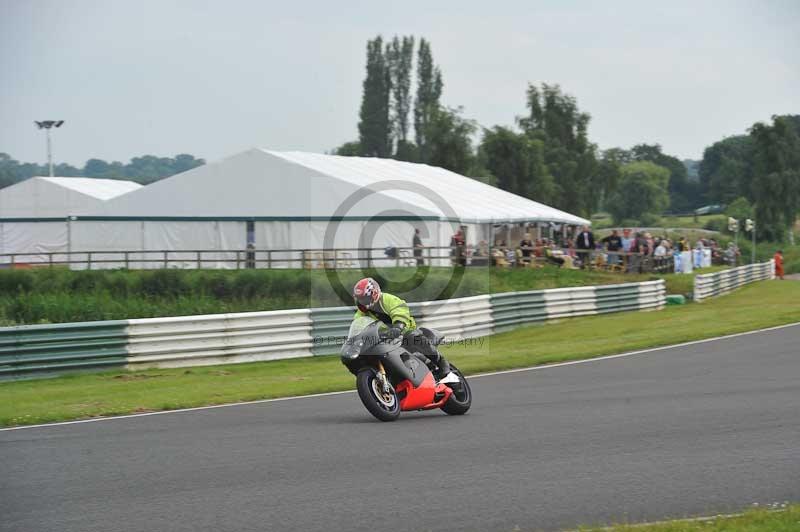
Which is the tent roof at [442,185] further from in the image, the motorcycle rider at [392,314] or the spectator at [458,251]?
the motorcycle rider at [392,314]

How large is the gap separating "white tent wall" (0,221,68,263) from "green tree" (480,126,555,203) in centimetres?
3718

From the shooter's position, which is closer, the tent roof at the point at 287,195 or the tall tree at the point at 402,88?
the tent roof at the point at 287,195

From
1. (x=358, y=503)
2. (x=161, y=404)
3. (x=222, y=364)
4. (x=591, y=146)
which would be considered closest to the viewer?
(x=358, y=503)

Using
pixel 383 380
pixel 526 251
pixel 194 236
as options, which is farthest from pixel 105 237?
pixel 383 380

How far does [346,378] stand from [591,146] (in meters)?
75.2

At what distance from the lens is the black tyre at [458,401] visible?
37.4 feet

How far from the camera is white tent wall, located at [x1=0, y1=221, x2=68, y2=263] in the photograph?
154ft

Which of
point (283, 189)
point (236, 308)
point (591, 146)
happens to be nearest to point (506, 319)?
point (236, 308)

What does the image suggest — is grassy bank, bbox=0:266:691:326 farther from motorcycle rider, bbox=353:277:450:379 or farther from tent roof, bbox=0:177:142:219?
tent roof, bbox=0:177:142:219

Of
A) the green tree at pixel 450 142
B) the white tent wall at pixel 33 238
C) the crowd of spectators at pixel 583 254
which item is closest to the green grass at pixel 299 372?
the crowd of spectators at pixel 583 254

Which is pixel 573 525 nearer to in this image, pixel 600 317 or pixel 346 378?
pixel 346 378

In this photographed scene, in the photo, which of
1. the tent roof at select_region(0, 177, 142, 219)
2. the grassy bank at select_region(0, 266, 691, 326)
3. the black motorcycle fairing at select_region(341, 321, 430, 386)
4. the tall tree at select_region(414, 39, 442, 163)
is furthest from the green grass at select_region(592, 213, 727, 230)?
the black motorcycle fairing at select_region(341, 321, 430, 386)

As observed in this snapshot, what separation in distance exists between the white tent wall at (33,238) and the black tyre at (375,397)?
38078 millimetres

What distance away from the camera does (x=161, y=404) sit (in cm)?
1326
